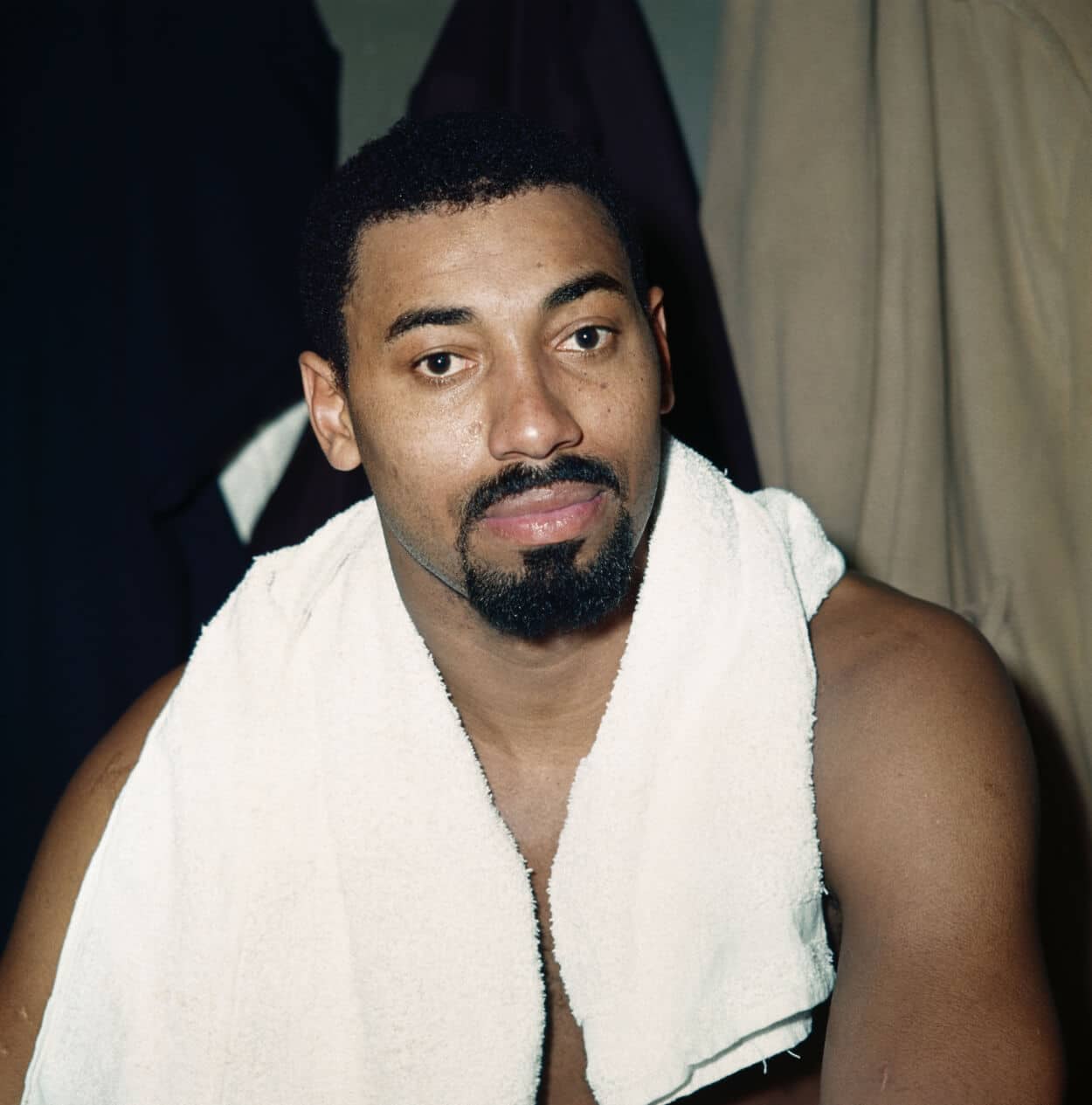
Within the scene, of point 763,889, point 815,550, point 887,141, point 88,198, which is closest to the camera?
point 763,889

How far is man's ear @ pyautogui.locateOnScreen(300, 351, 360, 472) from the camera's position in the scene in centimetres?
107

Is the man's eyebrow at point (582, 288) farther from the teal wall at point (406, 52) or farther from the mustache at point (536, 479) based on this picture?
the teal wall at point (406, 52)

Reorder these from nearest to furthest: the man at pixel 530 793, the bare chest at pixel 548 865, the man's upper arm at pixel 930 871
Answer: the man's upper arm at pixel 930 871, the man at pixel 530 793, the bare chest at pixel 548 865

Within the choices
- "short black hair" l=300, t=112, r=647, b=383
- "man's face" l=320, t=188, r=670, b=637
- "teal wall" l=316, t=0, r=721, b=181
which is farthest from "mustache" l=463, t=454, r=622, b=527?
"teal wall" l=316, t=0, r=721, b=181

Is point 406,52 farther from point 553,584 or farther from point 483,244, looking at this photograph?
point 553,584

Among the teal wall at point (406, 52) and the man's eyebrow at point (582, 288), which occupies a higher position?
the teal wall at point (406, 52)

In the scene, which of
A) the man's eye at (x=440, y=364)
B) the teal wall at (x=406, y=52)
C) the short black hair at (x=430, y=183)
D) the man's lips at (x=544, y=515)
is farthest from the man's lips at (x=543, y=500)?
the teal wall at (x=406, y=52)

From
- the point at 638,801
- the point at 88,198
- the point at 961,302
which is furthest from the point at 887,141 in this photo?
the point at 88,198

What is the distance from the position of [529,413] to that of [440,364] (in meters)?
0.10

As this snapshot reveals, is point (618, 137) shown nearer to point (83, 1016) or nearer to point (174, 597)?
point (174, 597)

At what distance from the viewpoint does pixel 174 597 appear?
1284mm

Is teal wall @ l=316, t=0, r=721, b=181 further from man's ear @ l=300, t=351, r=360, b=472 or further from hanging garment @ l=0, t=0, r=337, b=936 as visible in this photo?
man's ear @ l=300, t=351, r=360, b=472

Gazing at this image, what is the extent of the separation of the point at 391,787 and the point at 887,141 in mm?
818

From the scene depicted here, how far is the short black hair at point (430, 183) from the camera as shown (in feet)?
3.08
